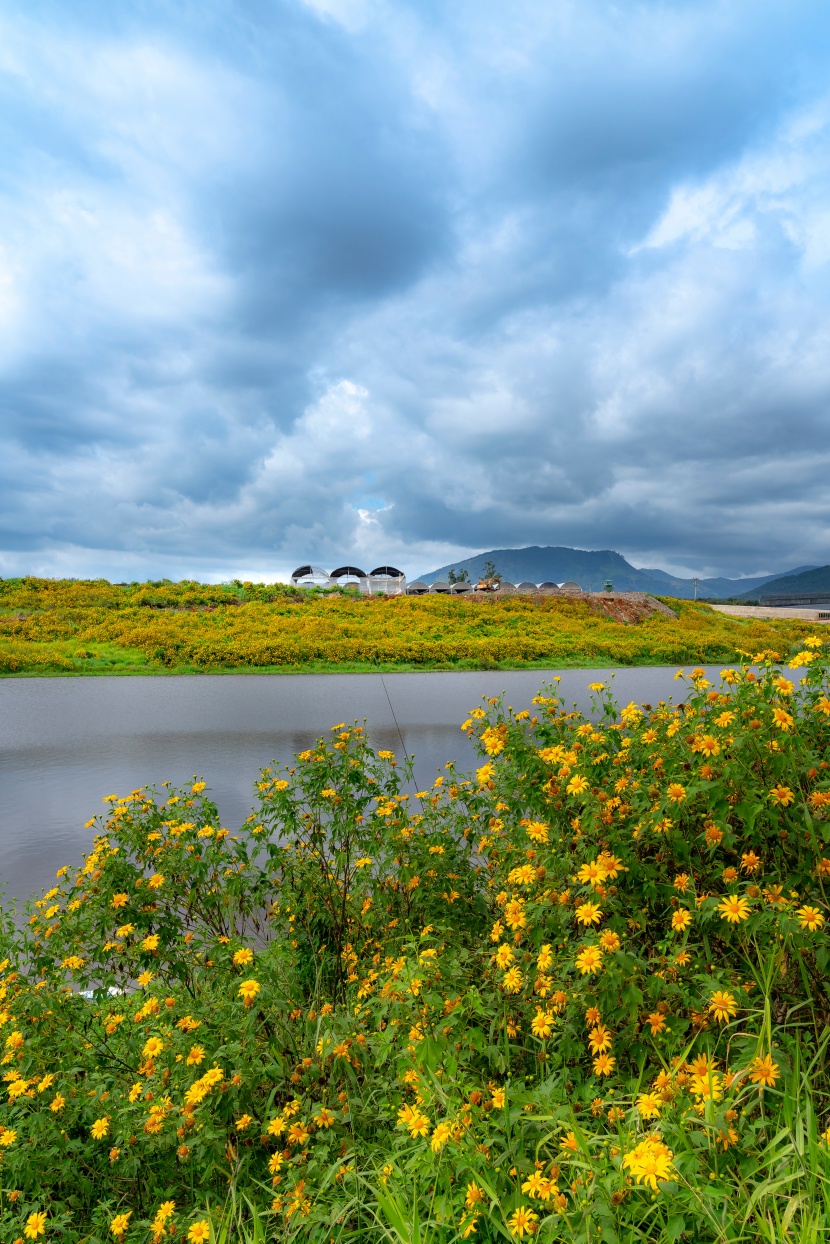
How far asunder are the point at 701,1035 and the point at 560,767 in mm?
758

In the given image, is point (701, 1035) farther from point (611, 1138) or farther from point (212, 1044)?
point (212, 1044)

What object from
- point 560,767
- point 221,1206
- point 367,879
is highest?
point 560,767

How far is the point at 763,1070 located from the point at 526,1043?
67 cm

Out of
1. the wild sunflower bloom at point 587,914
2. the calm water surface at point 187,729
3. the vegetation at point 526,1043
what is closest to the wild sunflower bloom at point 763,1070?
the vegetation at point 526,1043

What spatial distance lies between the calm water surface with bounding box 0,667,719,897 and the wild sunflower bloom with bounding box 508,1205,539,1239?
224 cm

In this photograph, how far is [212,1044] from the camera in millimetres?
1749

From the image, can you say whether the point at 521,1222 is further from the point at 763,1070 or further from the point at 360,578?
the point at 360,578

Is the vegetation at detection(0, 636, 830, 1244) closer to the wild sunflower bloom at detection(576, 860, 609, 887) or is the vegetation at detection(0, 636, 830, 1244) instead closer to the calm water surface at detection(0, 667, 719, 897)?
the wild sunflower bloom at detection(576, 860, 609, 887)

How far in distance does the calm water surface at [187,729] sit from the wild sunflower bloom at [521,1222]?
88.3 inches

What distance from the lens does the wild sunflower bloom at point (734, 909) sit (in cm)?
141

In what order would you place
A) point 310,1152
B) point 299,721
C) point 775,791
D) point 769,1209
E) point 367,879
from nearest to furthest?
1. point 769,1209
2. point 310,1152
3. point 775,791
4. point 367,879
5. point 299,721

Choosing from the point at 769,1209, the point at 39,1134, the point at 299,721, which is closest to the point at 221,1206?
the point at 39,1134

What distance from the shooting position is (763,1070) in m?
1.26

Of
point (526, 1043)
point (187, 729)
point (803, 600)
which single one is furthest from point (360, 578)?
point (803, 600)
